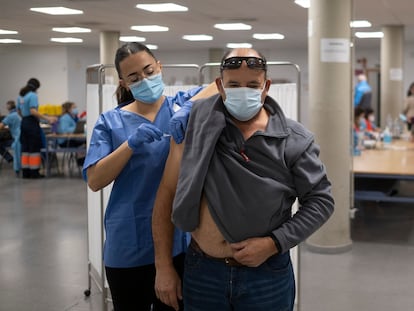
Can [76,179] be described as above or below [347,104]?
below

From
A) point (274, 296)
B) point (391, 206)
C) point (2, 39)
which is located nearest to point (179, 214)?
point (274, 296)

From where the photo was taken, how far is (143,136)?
1999 millimetres

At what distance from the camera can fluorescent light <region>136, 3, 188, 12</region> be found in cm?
842

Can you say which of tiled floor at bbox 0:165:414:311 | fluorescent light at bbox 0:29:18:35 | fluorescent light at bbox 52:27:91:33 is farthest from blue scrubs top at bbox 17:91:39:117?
fluorescent light at bbox 0:29:18:35

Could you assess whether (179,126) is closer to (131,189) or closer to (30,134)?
(131,189)

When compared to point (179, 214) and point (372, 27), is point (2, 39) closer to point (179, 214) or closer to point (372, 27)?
point (372, 27)

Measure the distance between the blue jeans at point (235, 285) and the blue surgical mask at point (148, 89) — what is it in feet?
2.12

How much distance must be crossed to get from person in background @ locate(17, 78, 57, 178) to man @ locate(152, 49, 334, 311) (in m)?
8.27

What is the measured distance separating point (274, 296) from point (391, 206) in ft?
18.9

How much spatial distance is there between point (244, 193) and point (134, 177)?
58cm

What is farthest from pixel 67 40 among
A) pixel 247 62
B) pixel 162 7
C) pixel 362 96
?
pixel 247 62

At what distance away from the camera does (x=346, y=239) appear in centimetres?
527

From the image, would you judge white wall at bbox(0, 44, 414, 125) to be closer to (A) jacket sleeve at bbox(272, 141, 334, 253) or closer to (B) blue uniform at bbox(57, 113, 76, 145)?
(B) blue uniform at bbox(57, 113, 76, 145)

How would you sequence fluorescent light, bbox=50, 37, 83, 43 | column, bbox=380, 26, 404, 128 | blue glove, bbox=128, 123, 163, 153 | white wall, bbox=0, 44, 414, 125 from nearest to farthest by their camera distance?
1. blue glove, bbox=128, 123, 163, 153
2. column, bbox=380, 26, 404, 128
3. fluorescent light, bbox=50, 37, 83, 43
4. white wall, bbox=0, 44, 414, 125
